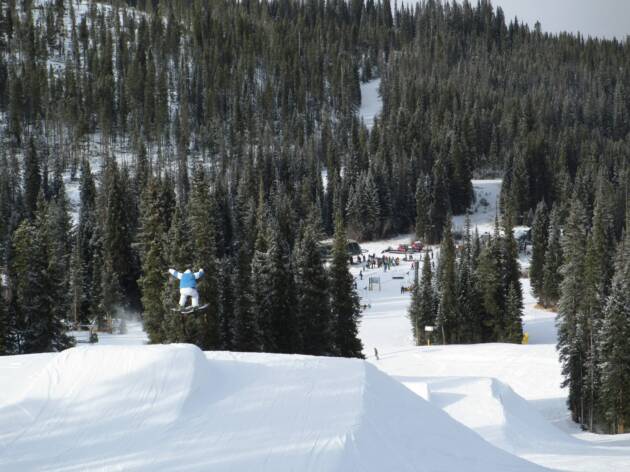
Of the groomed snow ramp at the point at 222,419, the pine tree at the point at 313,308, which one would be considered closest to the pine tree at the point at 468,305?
the pine tree at the point at 313,308

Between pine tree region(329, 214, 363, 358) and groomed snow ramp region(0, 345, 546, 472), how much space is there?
1840 cm

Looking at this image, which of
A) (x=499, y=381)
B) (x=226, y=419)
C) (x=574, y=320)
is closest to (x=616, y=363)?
(x=574, y=320)

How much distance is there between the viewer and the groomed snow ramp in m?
11.0

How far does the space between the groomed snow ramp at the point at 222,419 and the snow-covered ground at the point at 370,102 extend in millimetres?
120078

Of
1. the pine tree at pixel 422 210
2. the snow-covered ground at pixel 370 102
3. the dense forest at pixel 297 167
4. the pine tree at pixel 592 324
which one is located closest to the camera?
the pine tree at pixel 592 324

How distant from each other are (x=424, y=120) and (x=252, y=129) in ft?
105

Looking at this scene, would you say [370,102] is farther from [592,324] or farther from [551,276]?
[592,324]

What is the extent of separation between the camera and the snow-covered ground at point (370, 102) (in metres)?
137

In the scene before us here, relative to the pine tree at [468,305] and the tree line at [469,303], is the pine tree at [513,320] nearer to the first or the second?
the tree line at [469,303]

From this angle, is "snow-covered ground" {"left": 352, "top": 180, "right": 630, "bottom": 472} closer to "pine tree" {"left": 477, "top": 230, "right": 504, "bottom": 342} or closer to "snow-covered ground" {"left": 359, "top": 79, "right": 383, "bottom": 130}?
"pine tree" {"left": 477, "top": 230, "right": 504, "bottom": 342}

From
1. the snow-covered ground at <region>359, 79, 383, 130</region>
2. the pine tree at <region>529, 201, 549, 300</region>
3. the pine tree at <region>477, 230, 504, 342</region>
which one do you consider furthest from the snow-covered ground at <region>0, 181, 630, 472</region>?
the snow-covered ground at <region>359, 79, 383, 130</region>

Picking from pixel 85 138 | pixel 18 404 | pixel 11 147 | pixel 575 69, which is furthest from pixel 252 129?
pixel 18 404

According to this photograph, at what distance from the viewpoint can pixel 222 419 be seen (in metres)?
12.4

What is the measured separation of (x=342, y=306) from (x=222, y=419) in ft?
71.6
